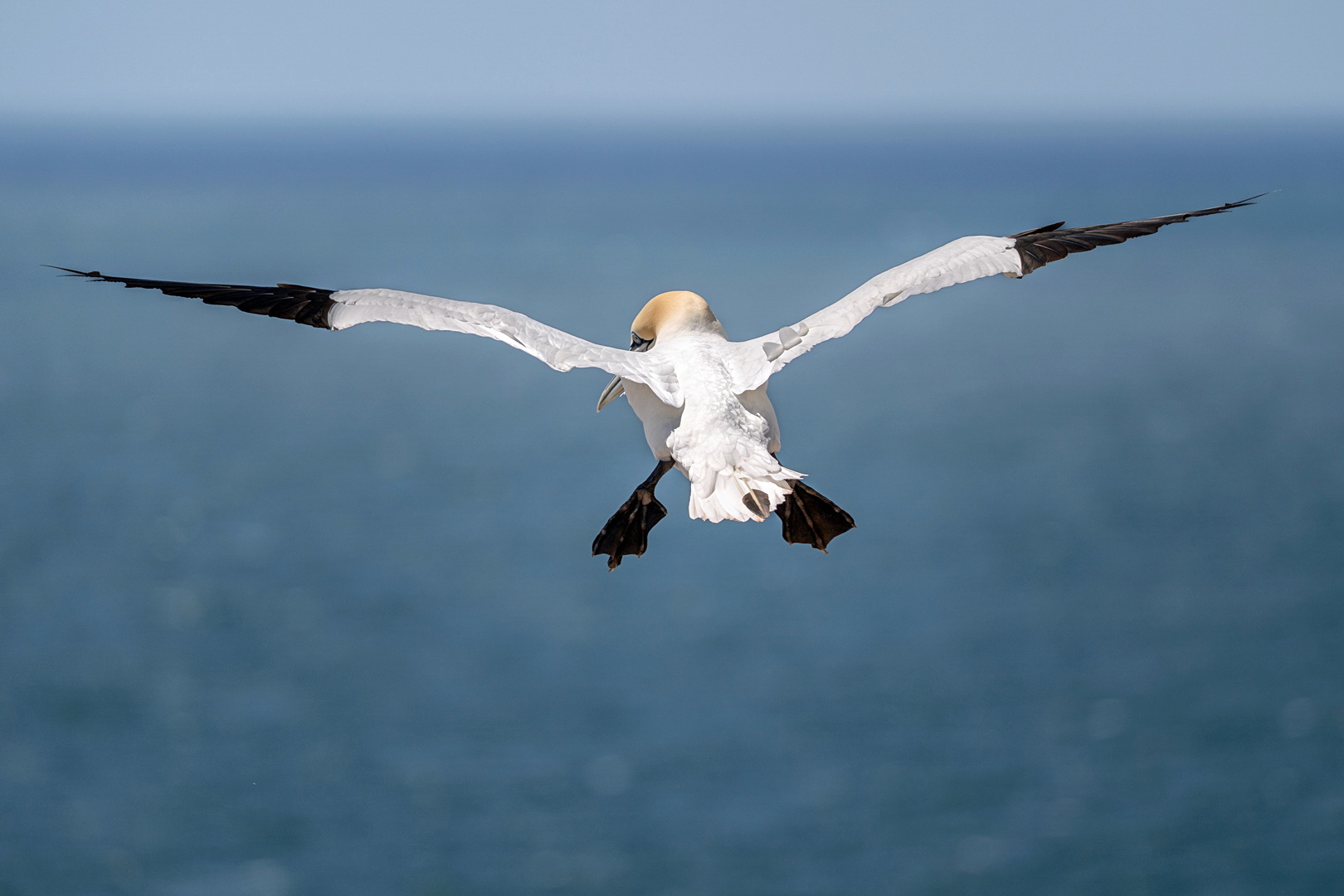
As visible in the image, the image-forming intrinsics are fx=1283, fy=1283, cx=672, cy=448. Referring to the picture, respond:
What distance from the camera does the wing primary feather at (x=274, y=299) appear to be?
7117 millimetres

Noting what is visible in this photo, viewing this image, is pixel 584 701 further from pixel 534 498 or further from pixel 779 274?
pixel 779 274

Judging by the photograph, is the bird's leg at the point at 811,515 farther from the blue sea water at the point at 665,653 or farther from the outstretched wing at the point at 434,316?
the blue sea water at the point at 665,653

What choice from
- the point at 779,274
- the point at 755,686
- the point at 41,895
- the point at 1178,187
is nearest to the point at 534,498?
the point at 755,686

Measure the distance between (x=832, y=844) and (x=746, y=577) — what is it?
2007 cm

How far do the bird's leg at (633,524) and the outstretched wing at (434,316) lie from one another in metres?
0.77

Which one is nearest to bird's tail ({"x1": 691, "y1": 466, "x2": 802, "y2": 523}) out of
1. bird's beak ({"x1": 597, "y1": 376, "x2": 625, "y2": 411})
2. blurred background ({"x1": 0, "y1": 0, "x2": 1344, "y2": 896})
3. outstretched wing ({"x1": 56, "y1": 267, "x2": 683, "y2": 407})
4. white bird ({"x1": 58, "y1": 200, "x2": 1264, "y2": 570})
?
white bird ({"x1": 58, "y1": 200, "x2": 1264, "y2": 570})

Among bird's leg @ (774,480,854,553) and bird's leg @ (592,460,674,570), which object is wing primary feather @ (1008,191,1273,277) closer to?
bird's leg @ (774,480,854,553)

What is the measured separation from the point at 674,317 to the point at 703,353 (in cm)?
78

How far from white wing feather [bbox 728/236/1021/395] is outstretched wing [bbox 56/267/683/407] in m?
0.44

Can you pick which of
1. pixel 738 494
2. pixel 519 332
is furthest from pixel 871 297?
pixel 519 332

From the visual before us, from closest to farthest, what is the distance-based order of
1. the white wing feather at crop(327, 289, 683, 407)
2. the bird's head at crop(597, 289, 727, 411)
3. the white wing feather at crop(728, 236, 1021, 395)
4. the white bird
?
the white bird < the white wing feather at crop(327, 289, 683, 407) < the white wing feather at crop(728, 236, 1021, 395) < the bird's head at crop(597, 289, 727, 411)

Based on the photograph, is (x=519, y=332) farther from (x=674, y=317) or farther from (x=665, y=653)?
(x=665, y=653)

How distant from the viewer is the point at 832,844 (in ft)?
302

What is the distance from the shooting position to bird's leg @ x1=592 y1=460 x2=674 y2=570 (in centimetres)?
753
